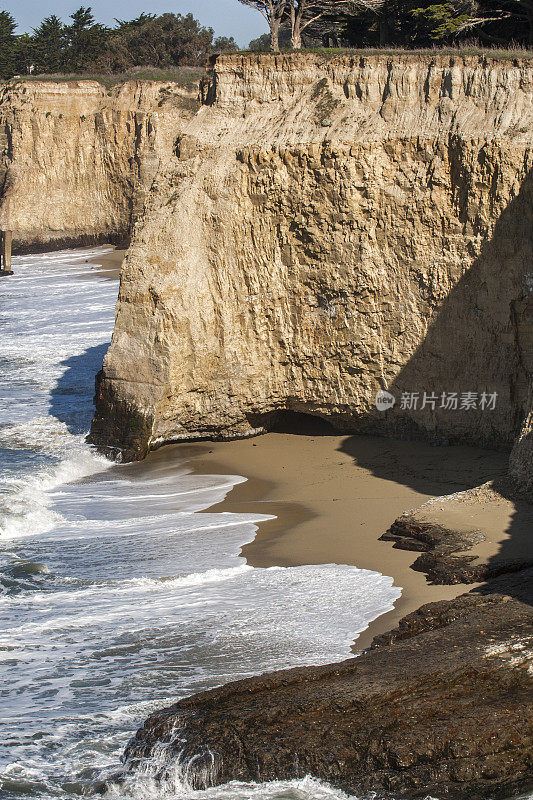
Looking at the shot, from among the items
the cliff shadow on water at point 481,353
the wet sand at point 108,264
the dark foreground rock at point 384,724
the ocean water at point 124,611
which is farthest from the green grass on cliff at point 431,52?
the wet sand at point 108,264

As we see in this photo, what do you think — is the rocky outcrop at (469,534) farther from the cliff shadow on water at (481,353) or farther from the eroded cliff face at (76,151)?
the eroded cliff face at (76,151)

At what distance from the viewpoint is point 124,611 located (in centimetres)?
827

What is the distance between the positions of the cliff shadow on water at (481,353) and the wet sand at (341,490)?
0.06 m

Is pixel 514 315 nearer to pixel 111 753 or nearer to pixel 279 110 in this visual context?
pixel 279 110

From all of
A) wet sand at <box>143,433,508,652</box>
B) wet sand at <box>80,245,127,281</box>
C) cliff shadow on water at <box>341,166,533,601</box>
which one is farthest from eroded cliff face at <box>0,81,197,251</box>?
cliff shadow on water at <box>341,166,533,601</box>

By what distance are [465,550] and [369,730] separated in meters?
3.37

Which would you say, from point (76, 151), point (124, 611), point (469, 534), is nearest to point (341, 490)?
point (469, 534)

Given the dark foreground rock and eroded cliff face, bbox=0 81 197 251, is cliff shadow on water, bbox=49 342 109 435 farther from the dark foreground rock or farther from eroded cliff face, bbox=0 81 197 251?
eroded cliff face, bbox=0 81 197 251

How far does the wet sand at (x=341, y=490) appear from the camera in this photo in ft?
29.6

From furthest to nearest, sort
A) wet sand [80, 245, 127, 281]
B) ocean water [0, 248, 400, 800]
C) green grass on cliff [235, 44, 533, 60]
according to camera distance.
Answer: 1. wet sand [80, 245, 127, 281]
2. green grass on cliff [235, 44, 533, 60]
3. ocean water [0, 248, 400, 800]

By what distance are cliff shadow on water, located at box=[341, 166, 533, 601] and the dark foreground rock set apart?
5378mm

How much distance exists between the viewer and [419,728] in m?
5.39

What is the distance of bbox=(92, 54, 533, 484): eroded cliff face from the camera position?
1219 cm

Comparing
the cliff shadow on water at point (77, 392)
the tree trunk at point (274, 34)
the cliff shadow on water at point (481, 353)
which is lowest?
the cliff shadow on water at point (77, 392)
